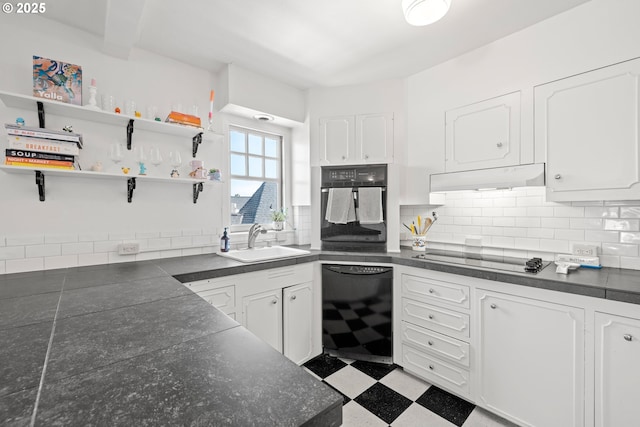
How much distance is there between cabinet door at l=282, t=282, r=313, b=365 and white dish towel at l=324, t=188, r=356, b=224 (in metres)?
0.64

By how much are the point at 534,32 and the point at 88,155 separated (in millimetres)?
3078

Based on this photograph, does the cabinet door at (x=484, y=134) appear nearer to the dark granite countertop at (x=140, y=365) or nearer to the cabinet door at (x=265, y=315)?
the dark granite countertop at (x=140, y=365)

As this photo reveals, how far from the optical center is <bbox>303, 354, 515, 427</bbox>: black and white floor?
1.71m

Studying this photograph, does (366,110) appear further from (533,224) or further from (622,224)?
(622,224)

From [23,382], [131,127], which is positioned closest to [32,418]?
[23,382]

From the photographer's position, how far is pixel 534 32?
188 centimetres

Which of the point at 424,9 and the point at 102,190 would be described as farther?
the point at 102,190

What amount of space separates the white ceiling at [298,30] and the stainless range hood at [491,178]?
37.0 inches

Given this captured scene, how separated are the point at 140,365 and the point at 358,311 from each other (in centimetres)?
185

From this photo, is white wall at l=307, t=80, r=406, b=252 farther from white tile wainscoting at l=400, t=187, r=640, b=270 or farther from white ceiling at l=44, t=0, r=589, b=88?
white tile wainscoting at l=400, t=187, r=640, b=270

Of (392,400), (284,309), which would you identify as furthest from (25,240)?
(392,400)

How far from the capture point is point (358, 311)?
231cm

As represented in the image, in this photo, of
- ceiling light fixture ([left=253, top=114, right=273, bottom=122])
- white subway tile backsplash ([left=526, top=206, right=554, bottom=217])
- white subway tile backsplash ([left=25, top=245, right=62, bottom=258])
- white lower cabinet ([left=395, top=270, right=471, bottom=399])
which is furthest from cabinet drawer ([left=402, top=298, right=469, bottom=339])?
white subway tile backsplash ([left=25, top=245, right=62, bottom=258])

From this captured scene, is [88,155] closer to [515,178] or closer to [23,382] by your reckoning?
[23,382]
